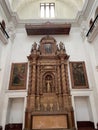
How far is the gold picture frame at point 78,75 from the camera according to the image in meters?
8.72

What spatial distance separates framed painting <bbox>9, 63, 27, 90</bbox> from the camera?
343 inches

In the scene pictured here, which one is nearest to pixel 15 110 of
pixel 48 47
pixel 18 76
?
pixel 18 76

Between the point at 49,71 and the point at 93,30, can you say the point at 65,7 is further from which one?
the point at 49,71

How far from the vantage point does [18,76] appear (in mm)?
9078

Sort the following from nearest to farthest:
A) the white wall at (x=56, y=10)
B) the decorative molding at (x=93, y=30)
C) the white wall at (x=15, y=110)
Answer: the decorative molding at (x=93, y=30) → the white wall at (x=15, y=110) → the white wall at (x=56, y=10)

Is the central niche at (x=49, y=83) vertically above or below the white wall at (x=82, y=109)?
above

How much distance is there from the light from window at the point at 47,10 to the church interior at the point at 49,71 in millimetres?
734

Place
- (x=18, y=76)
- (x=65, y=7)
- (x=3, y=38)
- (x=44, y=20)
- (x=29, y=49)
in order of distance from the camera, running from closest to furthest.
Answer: (x=3, y=38) → (x=18, y=76) → (x=29, y=49) → (x=44, y=20) → (x=65, y=7)

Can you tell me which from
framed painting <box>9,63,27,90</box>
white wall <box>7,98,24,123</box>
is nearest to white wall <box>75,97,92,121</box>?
white wall <box>7,98,24,123</box>

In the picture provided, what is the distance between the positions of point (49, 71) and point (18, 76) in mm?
2307

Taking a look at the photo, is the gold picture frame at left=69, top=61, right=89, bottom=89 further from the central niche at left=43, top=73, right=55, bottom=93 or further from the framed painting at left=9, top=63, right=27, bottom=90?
the framed painting at left=9, top=63, right=27, bottom=90

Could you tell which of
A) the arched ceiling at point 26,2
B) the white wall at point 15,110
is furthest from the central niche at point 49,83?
the arched ceiling at point 26,2

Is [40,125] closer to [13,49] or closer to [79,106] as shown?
[79,106]

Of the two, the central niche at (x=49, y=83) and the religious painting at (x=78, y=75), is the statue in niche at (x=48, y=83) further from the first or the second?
the religious painting at (x=78, y=75)
